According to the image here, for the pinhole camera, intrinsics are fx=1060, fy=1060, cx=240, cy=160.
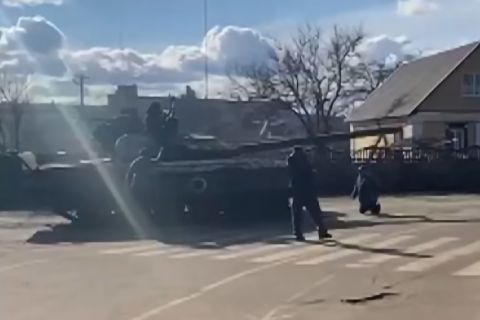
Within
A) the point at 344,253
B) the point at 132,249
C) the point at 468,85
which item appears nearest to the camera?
the point at 344,253

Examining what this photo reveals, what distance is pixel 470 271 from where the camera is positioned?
45.7ft

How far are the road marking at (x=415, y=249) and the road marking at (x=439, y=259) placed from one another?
51 centimetres

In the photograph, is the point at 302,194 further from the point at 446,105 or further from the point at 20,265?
the point at 446,105

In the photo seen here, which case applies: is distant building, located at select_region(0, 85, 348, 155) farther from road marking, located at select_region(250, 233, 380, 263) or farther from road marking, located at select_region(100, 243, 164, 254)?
road marking, located at select_region(250, 233, 380, 263)

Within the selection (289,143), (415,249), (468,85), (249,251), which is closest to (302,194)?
(249,251)

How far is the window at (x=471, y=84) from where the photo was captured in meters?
55.9

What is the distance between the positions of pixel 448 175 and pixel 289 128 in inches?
1341

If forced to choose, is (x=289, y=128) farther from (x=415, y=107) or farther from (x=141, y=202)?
(x=141, y=202)

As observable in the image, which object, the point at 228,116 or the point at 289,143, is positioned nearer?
the point at 289,143

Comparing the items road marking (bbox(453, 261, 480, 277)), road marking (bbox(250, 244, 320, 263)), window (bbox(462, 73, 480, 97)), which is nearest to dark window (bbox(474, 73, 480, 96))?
window (bbox(462, 73, 480, 97))

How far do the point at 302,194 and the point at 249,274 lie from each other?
234 inches

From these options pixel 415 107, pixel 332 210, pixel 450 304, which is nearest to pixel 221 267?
pixel 450 304

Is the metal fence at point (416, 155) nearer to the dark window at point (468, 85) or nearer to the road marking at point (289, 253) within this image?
the dark window at point (468, 85)

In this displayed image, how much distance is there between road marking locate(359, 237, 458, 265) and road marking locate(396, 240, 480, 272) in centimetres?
51
